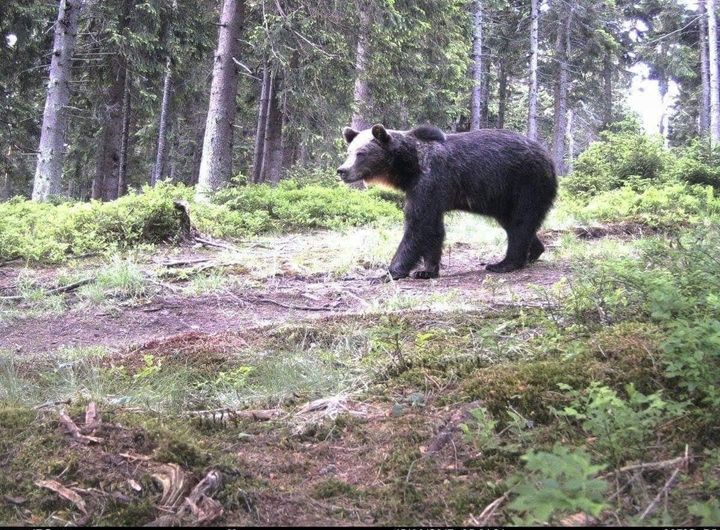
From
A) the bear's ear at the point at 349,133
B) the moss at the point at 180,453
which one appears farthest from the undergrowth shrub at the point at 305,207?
the moss at the point at 180,453

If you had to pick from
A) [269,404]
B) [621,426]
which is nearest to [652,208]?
Answer: [269,404]

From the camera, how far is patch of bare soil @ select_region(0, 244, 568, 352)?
5.32 m

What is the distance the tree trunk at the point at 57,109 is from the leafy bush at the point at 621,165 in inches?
560

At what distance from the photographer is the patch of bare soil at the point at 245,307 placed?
210 inches

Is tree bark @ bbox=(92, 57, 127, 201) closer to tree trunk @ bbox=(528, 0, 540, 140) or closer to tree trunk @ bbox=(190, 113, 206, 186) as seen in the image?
tree trunk @ bbox=(190, 113, 206, 186)

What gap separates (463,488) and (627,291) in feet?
7.17

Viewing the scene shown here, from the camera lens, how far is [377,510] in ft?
6.48

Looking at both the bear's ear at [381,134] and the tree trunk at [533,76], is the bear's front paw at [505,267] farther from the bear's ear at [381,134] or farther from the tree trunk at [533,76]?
the tree trunk at [533,76]

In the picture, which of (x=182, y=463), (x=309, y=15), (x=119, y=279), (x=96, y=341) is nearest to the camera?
(x=182, y=463)

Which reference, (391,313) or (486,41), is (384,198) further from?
(486,41)

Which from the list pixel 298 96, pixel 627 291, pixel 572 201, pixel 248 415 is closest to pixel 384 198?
pixel 298 96

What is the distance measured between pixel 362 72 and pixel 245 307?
9717 mm

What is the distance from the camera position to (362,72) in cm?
1439

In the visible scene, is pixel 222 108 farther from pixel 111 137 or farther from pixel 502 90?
pixel 502 90
